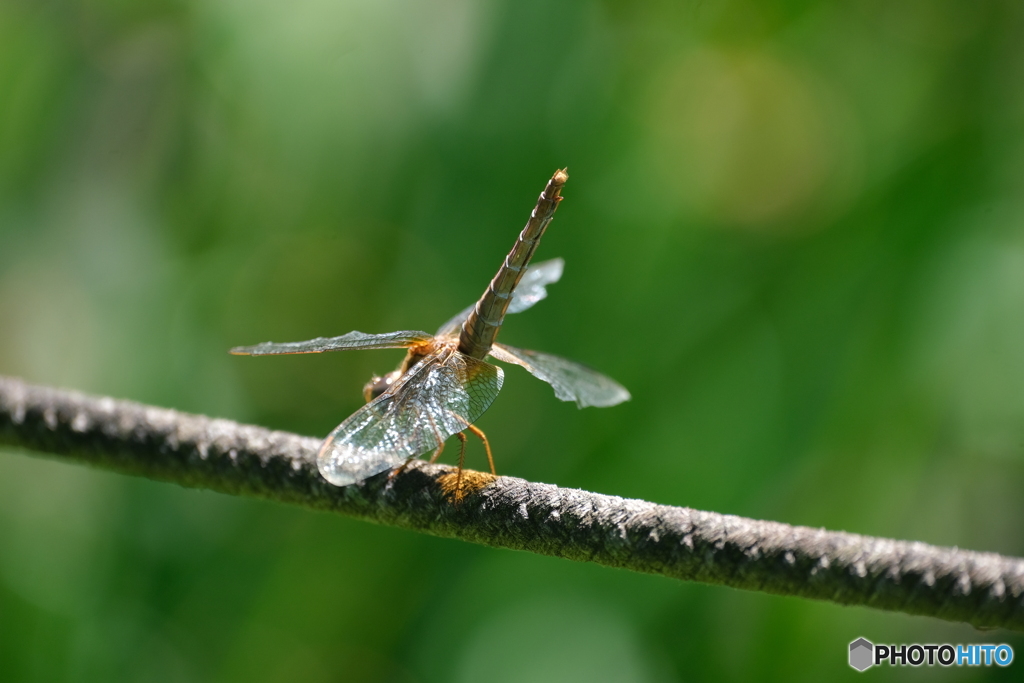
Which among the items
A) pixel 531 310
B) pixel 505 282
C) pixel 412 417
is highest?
pixel 505 282

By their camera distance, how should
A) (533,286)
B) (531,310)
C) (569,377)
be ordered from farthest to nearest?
(531,310), (533,286), (569,377)

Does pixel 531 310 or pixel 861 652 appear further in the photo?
pixel 531 310

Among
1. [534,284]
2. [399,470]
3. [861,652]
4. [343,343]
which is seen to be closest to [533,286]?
[534,284]

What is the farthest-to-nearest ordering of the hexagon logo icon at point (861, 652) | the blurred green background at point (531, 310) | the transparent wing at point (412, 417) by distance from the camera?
1. the blurred green background at point (531, 310)
2. the hexagon logo icon at point (861, 652)
3. the transparent wing at point (412, 417)

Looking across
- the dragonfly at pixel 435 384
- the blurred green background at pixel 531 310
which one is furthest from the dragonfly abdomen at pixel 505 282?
the blurred green background at pixel 531 310

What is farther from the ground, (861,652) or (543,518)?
(543,518)

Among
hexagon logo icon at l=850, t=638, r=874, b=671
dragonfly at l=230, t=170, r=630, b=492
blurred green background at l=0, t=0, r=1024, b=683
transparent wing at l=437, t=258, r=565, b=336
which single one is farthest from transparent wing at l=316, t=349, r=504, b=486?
hexagon logo icon at l=850, t=638, r=874, b=671

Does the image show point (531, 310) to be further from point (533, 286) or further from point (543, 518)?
point (543, 518)

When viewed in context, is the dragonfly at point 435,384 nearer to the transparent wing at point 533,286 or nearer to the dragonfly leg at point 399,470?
the dragonfly leg at point 399,470
